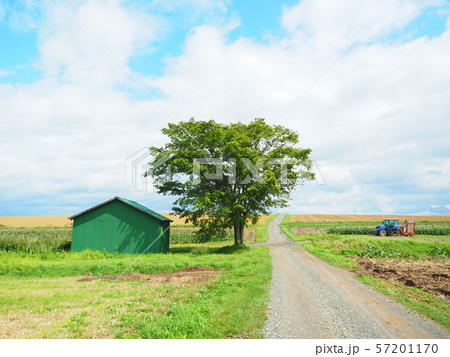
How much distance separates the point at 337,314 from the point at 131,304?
692 centimetres

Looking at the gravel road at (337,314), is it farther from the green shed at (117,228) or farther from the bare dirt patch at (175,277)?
the green shed at (117,228)

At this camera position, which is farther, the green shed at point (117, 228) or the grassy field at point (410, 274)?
the green shed at point (117, 228)

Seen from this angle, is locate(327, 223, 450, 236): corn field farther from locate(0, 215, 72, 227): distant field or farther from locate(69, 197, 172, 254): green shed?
locate(0, 215, 72, 227): distant field

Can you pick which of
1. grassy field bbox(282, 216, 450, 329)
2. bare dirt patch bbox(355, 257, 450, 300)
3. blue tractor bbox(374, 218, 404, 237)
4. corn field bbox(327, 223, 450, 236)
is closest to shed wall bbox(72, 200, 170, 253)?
grassy field bbox(282, 216, 450, 329)

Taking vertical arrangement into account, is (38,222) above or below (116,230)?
below

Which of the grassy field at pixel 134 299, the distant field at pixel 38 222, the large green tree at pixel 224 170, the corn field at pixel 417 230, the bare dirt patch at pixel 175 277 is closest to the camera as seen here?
the grassy field at pixel 134 299

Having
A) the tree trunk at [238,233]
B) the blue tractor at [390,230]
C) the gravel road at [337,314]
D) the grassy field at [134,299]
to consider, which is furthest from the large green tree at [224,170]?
the blue tractor at [390,230]

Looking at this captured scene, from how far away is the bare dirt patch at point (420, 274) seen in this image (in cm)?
1190

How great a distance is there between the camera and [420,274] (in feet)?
48.5

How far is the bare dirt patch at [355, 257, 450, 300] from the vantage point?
1190cm

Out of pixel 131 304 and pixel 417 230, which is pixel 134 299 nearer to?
pixel 131 304

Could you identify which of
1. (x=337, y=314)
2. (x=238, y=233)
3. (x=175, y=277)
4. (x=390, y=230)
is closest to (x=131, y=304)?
(x=175, y=277)

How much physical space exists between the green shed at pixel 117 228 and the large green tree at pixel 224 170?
323 cm

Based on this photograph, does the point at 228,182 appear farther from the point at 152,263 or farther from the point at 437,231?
the point at 437,231
